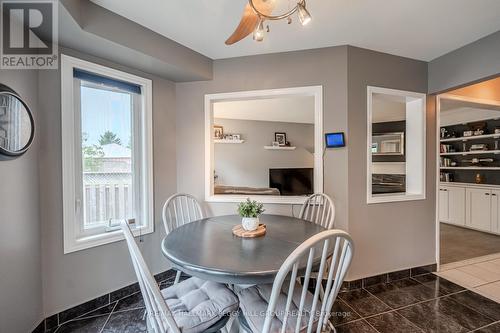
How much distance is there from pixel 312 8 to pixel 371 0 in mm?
393

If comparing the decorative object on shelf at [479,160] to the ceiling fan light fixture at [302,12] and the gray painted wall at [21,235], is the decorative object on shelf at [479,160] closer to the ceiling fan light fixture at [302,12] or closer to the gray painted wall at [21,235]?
the ceiling fan light fixture at [302,12]

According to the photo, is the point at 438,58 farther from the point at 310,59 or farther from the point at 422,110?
the point at 310,59

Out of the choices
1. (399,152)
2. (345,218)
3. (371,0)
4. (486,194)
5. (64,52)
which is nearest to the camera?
(371,0)

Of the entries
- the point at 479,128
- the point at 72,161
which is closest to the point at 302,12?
the point at 72,161

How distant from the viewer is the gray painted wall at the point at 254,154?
19.0 ft

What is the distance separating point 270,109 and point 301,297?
13.3 feet

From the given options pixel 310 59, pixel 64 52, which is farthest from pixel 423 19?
pixel 64 52

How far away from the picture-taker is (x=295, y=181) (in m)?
5.39

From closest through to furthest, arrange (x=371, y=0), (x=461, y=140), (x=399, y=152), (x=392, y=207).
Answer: (x=371, y=0), (x=392, y=207), (x=461, y=140), (x=399, y=152)

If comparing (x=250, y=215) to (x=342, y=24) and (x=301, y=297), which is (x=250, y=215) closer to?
(x=301, y=297)

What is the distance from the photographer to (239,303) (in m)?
1.29

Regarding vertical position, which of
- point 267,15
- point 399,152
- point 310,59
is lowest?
point 399,152

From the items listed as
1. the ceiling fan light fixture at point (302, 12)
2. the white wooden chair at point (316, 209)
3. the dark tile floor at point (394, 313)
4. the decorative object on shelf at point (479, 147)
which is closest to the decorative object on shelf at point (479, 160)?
the decorative object on shelf at point (479, 147)

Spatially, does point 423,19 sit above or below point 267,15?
above
